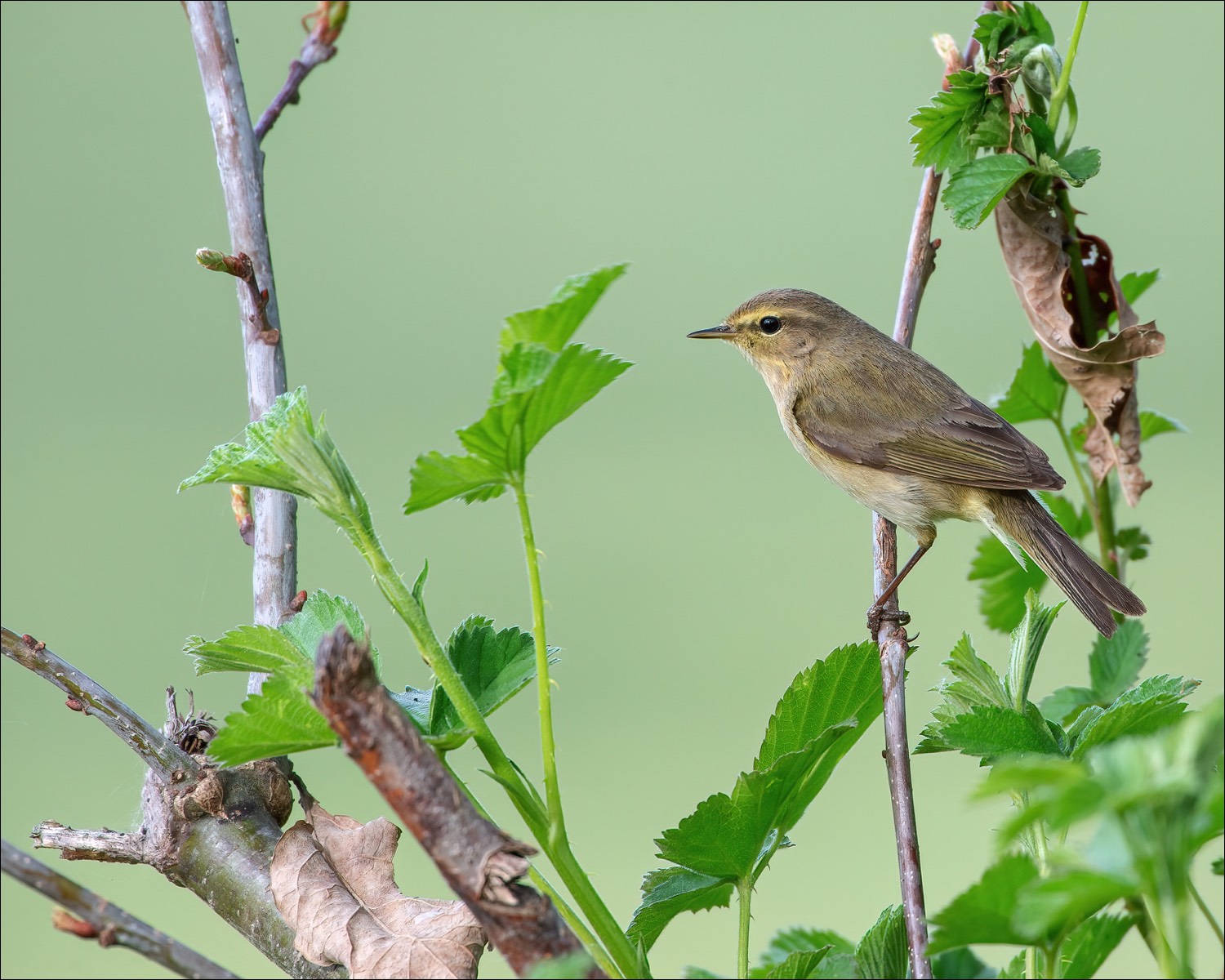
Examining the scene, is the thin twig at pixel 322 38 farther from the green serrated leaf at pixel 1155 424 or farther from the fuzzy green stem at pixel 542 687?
the green serrated leaf at pixel 1155 424

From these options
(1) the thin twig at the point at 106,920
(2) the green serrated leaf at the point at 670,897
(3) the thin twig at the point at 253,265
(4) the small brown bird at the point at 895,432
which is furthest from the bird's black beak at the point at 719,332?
(1) the thin twig at the point at 106,920

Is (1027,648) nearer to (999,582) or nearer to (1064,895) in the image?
(1064,895)

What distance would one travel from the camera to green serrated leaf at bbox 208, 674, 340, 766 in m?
0.50

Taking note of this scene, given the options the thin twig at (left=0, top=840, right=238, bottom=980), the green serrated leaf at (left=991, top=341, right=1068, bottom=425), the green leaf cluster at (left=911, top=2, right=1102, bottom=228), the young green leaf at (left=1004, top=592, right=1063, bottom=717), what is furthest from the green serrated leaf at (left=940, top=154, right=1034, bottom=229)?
the thin twig at (left=0, top=840, right=238, bottom=980)

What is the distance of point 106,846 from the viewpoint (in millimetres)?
631

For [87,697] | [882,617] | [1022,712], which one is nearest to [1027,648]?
[1022,712]

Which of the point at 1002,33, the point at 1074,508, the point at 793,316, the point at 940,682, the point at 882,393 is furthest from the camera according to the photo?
the point at 793,316

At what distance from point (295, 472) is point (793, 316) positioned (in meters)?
1.33

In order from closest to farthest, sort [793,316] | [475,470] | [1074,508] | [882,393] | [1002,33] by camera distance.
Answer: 1. [475,470]
2. [1002,33]
3. [1074,508]
4. [882,393]
5. [793,316]

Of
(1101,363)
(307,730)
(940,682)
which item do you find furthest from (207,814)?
(1101,363)

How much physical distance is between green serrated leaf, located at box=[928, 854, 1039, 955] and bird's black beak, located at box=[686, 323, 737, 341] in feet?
4.64

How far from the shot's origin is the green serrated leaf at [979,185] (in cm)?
86

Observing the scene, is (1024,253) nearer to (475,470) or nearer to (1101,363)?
(1101,363)

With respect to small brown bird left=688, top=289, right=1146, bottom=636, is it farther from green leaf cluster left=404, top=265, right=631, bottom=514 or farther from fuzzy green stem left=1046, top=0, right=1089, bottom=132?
green leaf cluster left=404, top=265, right=631, bottom=514
